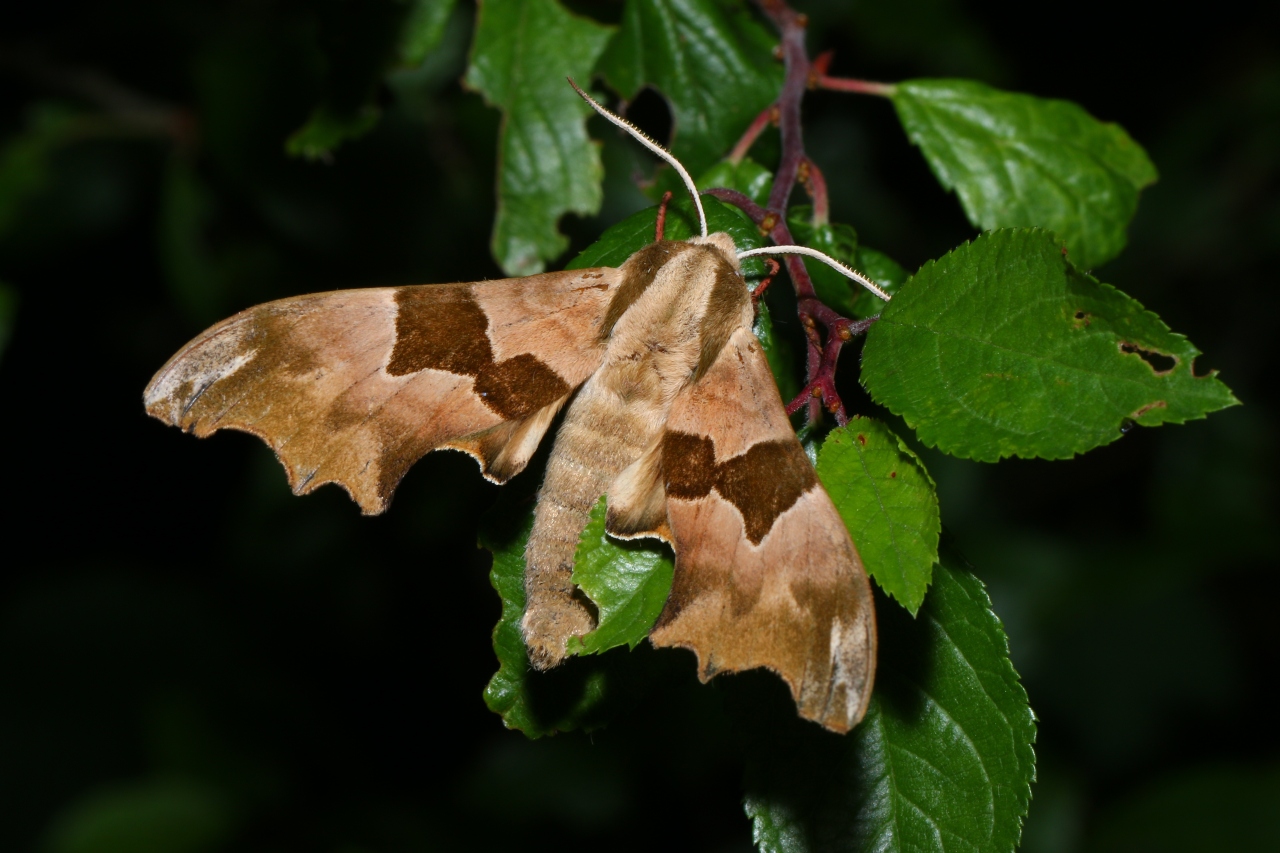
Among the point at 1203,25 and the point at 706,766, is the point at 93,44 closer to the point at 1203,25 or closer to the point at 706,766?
the point at 706,766

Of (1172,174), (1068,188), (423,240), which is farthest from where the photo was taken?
(1172,174)

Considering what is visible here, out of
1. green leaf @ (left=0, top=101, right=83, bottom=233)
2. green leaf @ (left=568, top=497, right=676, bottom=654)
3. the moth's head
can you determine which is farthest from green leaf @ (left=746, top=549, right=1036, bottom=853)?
green leaf @ (left=0, top=101, right=83, bottom=233)

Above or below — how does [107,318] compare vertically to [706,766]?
above

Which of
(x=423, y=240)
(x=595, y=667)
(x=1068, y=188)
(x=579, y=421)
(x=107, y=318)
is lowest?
(x=107, y=318)

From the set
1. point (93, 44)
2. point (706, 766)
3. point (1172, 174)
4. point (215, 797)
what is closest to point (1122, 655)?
point (706, 766)

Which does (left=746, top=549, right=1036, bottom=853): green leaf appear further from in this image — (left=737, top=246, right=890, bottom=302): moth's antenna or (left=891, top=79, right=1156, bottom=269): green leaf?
(left=891, top=79, right=1156, bottom=269): green leaf

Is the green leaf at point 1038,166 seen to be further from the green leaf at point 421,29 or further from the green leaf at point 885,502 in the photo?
the green leaf at point 421,29

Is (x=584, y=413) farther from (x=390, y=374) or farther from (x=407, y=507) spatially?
(x=407, y=507)
